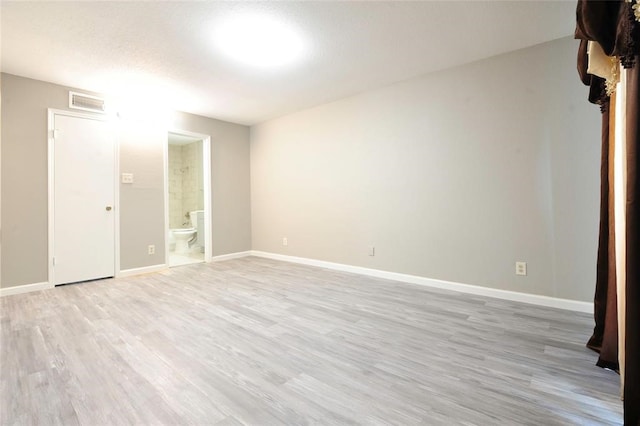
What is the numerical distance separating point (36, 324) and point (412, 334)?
3.03 meters

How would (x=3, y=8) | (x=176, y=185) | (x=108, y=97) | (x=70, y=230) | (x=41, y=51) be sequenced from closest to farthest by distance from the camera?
(x=3, y=8)
(x=41, y=51)
(x=70, y=230)
(x=108, y=97)
(x=176, y=185)

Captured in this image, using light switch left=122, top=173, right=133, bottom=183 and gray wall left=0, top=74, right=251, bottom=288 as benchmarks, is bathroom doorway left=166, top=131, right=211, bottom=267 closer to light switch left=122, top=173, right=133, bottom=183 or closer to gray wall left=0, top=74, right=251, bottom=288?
gray wall left=0, top=74, right=251, bottom=288

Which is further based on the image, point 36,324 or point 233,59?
point 233,59

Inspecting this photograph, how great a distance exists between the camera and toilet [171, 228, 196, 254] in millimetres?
5887

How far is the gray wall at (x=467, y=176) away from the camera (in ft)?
8.05

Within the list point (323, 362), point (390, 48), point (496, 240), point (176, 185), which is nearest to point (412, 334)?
point (323, 362)

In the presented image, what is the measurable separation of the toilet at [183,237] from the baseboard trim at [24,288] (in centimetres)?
261

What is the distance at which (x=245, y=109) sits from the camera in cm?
443

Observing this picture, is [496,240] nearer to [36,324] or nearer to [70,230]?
[36,324]

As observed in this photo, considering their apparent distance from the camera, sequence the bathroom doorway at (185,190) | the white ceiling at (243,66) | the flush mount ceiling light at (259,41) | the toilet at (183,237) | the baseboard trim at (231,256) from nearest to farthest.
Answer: the white ceiling at (243,66) → the flush mount ceiling light at (259,41) → the baseboard trim at (231,256) → the toilet at (183,237) → the bathroom doorway at (185,190)

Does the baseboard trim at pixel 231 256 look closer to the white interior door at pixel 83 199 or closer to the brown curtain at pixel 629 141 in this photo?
the white interior door at pixel 83 199

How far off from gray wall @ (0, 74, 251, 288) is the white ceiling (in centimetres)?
43

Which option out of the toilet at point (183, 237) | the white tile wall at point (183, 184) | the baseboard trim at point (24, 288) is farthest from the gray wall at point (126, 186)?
the white tile wall at point (183, 184)

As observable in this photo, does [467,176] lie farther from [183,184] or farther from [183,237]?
[183,184]
